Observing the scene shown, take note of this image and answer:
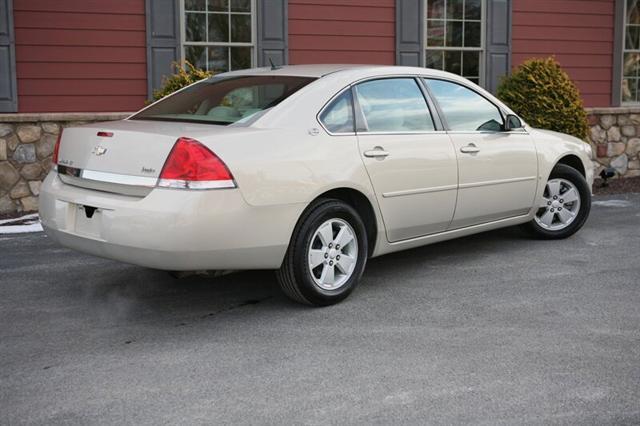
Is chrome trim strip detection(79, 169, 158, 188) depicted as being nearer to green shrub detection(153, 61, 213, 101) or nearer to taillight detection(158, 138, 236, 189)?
taillight detection(158, 138, 236, 189)

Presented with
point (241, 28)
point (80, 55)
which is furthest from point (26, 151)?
point (241, 28)

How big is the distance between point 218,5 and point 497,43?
390 cm

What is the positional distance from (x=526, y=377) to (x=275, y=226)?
1.64 m

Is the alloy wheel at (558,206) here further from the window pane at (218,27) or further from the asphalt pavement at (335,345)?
the window pane at (218,27)

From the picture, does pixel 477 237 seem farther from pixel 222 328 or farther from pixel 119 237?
pixel 119 237

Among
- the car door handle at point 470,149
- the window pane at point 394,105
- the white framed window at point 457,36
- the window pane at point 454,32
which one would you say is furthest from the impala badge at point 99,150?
the window pane at point 454,32

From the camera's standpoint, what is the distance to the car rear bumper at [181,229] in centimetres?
455

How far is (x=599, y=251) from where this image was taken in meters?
6.84

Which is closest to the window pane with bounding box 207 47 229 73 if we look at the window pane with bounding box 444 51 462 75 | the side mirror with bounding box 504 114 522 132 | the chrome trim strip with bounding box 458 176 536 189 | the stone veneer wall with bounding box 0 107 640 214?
the stone veneer wall with bounding box 0 107 640 214

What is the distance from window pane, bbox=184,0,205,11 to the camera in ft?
33.1

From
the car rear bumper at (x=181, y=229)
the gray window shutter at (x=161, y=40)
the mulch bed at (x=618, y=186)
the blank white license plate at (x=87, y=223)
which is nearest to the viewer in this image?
the car rear bumper at (x=181, y=229)

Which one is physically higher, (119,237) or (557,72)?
(557,72)

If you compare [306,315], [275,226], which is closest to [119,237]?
[275,226]

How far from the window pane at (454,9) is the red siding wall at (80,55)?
418 centimetres
